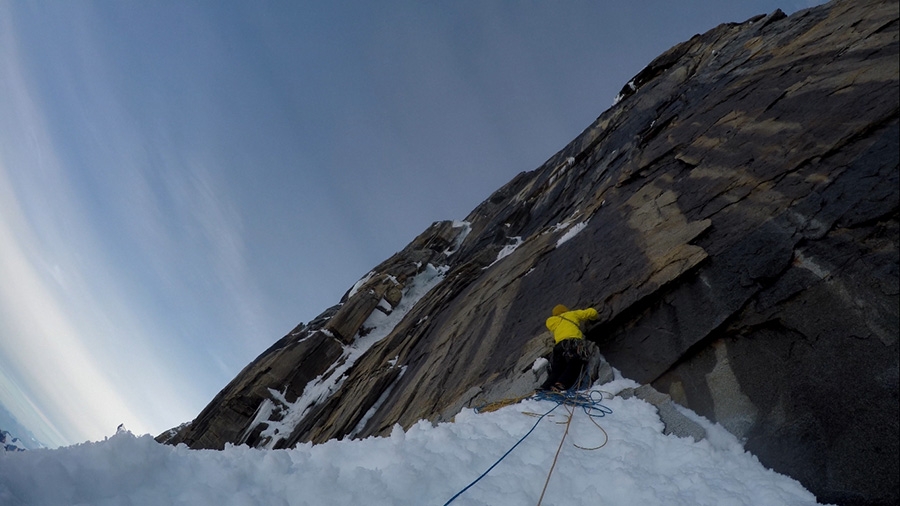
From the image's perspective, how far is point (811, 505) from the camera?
3.86 meters

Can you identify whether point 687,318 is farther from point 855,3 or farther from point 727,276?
point 855,3

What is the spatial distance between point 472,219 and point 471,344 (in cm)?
2347

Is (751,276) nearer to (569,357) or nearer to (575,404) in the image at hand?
(569,357)

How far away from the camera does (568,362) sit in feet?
22.9

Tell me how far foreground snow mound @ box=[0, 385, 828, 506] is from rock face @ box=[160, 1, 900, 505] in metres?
0.81

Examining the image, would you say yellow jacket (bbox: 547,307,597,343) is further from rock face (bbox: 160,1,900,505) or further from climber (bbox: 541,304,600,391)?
rock face (bbox: 160,1,900,505)

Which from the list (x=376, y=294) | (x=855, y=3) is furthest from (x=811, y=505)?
(x=376, y=294)

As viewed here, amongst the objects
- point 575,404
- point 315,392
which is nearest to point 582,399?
point 575,404

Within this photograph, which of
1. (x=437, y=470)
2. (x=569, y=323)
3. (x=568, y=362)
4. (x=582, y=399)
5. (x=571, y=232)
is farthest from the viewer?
(x=571, y=232)

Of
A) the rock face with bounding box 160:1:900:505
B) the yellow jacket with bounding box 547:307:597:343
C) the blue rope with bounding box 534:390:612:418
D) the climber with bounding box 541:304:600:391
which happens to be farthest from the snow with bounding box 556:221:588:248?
the blue rope with bounding box 534:390:612:418

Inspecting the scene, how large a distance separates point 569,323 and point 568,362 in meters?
0.76

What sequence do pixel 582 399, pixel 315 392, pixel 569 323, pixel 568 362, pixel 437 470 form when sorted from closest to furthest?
1. pixel 437 470
2. pixel 582 399
3. pixel 568 362
4. pixel 569 323
5. pixel 315 392

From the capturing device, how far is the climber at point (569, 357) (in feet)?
22.7

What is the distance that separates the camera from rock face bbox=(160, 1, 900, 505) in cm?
452
